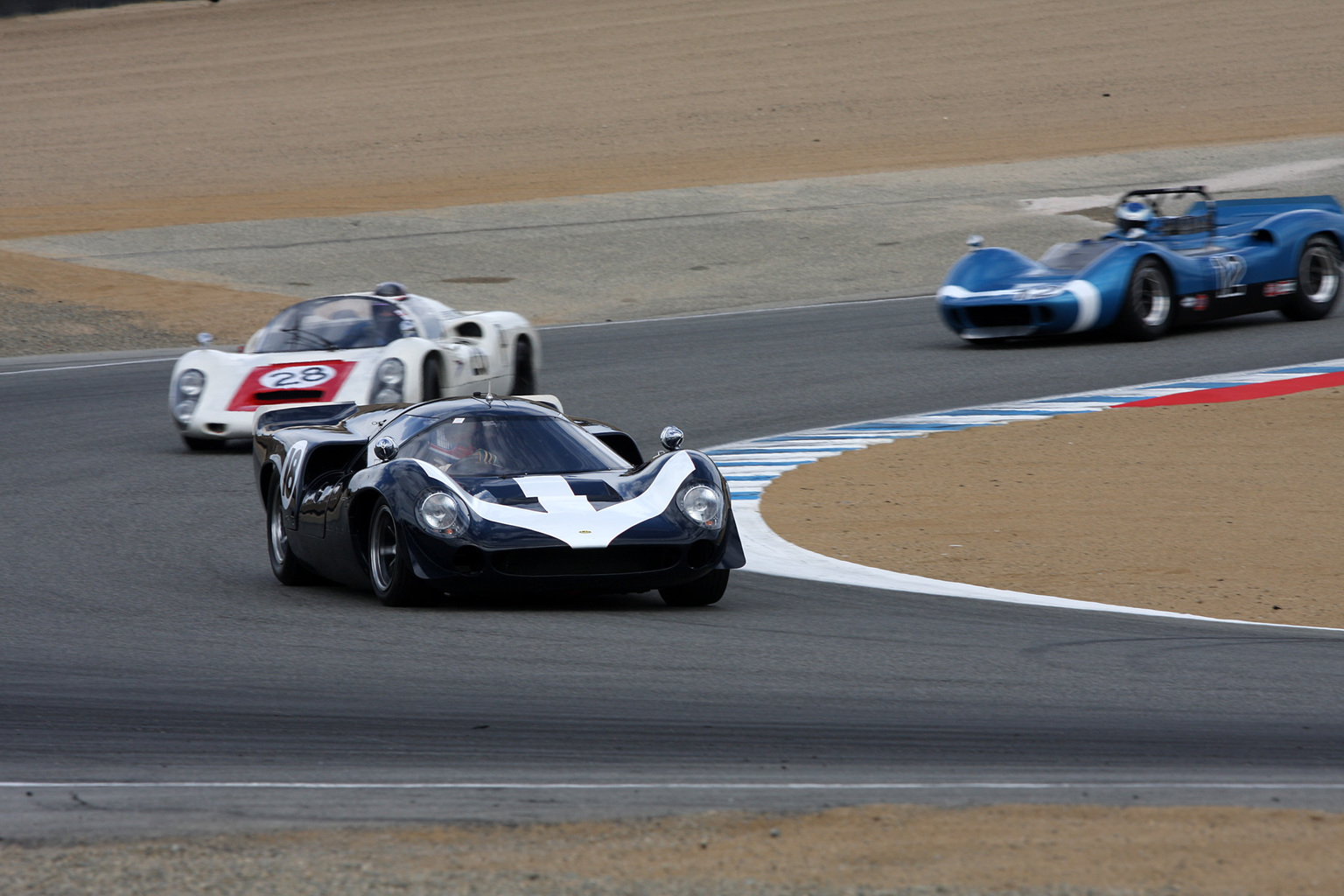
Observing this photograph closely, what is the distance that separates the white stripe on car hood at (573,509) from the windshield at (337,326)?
6514mm

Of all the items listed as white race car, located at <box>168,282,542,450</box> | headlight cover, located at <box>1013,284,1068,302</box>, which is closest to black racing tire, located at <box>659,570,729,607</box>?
white race car, located at <box>168,282,542,450</box>

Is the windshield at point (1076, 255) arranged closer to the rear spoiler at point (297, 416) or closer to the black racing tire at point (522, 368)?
the black racing tire at point (522, 368)

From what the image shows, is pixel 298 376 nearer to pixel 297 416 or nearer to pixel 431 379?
pixel 431 379

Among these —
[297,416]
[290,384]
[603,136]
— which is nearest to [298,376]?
[290,384]

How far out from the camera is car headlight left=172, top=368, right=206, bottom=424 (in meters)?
14.3

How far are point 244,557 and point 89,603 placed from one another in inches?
63.3

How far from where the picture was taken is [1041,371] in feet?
56.5

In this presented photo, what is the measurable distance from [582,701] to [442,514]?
75.5 inches

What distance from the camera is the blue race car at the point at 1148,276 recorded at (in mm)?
18250

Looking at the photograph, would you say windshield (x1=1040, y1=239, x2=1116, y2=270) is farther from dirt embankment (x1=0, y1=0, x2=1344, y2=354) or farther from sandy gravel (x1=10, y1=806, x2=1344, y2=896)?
sandy gravel (x1=10, y1=806, x2=1344, y2=896)

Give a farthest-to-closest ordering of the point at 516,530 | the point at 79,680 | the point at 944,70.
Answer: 1. the point at 944,70
2. the point at 516,530
3. the point at 79,680

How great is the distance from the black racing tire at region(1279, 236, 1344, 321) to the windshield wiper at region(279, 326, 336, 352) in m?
10.3

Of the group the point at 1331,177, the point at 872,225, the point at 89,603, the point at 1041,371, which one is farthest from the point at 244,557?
the point at 1331,177

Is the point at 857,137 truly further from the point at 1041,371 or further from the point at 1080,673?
the point at 1080,673
